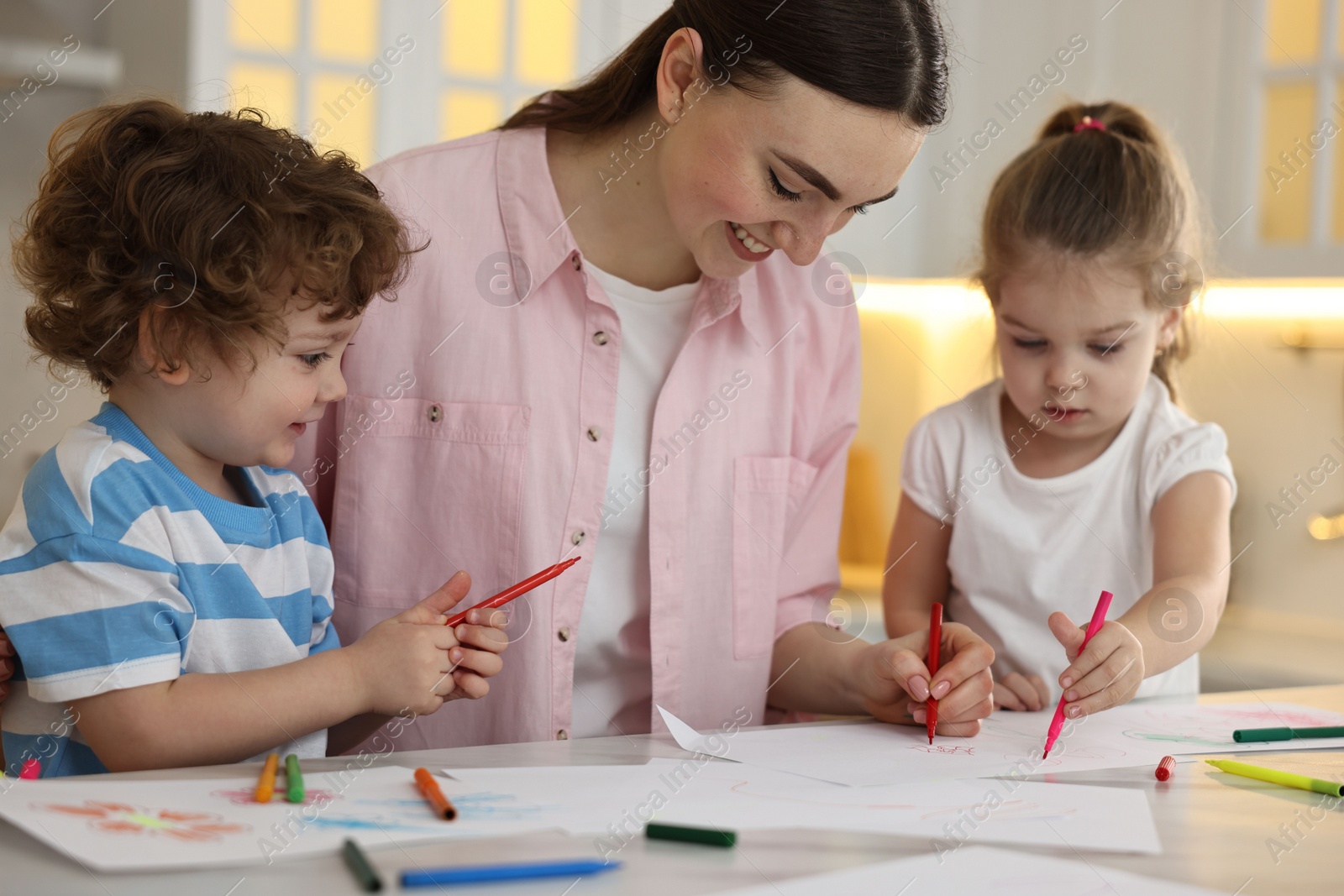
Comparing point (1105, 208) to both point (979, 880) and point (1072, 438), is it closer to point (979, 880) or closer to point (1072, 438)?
point (1072, 438)

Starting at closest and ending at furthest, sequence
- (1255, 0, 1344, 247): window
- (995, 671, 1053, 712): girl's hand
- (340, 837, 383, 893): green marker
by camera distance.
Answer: (340, 837, 383, 893): green marker
(995, 671, 1053, 712): girl's hand
(1255, 0, 1344, 247): window

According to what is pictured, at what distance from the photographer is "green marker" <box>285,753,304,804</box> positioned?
0.68 meters

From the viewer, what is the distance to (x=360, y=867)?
0.57 metres

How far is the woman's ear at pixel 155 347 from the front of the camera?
2.77ft

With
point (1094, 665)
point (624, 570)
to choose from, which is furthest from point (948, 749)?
point (624, 570)

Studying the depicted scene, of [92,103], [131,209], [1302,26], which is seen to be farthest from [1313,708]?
[92,103]

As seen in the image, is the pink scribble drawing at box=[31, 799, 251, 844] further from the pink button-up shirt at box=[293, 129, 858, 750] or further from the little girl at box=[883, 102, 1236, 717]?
the little girl at box=[883, 102, 1236, 717]

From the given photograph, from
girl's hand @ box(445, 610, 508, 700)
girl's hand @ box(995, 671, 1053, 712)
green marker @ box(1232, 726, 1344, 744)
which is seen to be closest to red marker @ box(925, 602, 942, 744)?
girl's hand @ box(995, 671, 1053, 712)

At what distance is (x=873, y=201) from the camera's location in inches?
40.8

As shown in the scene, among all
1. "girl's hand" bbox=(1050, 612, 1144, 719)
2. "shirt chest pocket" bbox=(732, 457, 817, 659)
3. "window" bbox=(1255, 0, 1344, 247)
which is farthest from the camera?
"window" bbox=(1255, 0, 1344, 247)

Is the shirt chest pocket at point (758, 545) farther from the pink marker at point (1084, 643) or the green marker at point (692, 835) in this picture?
the green marker at point (692, 835)

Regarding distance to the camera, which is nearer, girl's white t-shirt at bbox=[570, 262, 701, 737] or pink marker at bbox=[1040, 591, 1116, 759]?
pink marker at bbox=[1040, 591, 1116, 759]

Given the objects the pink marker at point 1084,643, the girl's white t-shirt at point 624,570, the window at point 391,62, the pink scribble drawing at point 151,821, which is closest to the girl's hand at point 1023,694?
the pink marker at point 1084,643

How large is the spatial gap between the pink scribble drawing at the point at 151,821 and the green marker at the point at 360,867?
0.23ft
